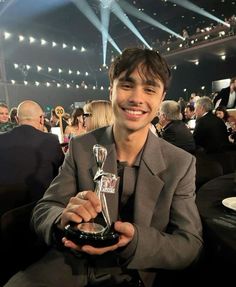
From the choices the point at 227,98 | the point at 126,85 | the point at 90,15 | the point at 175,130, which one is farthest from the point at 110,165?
the point at 90,15

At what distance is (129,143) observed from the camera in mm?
1284

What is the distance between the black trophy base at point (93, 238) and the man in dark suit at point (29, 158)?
1.34 metres

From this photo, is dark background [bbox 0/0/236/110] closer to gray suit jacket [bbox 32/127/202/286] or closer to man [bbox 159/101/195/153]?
man [bbox 159/101/195/153]

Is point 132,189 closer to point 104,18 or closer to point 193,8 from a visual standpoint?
point 193,8

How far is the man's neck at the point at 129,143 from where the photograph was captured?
1.27m

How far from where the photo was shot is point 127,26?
18.0 metres

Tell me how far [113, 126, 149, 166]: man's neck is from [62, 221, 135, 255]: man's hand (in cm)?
42

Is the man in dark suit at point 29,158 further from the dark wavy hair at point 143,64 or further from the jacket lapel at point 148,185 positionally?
the dark wavy hair at point 143,64

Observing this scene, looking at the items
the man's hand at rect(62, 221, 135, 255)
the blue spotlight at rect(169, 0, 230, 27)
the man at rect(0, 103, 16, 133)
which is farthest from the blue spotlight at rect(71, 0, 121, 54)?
the man's hand at rect(62, 221, 135, 255)

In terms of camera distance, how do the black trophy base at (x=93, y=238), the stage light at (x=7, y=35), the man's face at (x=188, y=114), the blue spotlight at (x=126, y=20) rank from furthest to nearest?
the blue spotlight at (x=126, y=20) → the stage light at (x=7, y=35) → the man's face at (x=188, y=114) → the black trophy base at (x=93, y=238)

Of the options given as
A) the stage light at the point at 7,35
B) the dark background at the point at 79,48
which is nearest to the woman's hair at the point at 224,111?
the dark background at the point at 79,48

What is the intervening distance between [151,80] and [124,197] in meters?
0.51

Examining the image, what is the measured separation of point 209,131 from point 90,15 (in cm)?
1556

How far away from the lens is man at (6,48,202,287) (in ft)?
3.65
